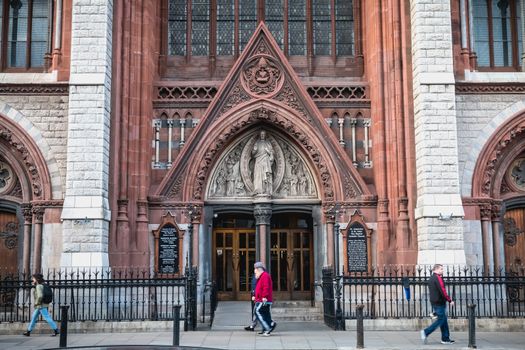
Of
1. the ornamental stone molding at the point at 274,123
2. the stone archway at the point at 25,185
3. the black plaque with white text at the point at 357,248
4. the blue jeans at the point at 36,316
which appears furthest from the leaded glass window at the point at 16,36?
the black plaque with white text at the point at 357,248

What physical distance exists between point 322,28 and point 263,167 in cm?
578

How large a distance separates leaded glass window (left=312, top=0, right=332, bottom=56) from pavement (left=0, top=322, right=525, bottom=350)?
36.2ft

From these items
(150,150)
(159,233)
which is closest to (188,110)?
(150,150)

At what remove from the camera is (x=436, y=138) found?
1995 cm

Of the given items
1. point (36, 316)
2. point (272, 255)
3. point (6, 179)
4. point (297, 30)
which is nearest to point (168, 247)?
point (272, 255)

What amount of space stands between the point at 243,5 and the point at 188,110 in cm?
462

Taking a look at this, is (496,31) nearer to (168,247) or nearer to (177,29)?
(177,29)

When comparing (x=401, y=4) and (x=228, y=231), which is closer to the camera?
(x=401, y=4)

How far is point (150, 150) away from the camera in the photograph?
73.4 feet

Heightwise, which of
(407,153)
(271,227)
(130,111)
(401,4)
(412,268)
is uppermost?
(401,4)

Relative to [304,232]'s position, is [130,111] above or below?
above

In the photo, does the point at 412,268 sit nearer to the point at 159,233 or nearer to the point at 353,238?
the point at 353,238

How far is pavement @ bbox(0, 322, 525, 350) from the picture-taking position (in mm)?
14055

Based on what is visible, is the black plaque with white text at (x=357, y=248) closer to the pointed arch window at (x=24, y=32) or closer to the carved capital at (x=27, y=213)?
the carved capital at (x=27, y=213)
